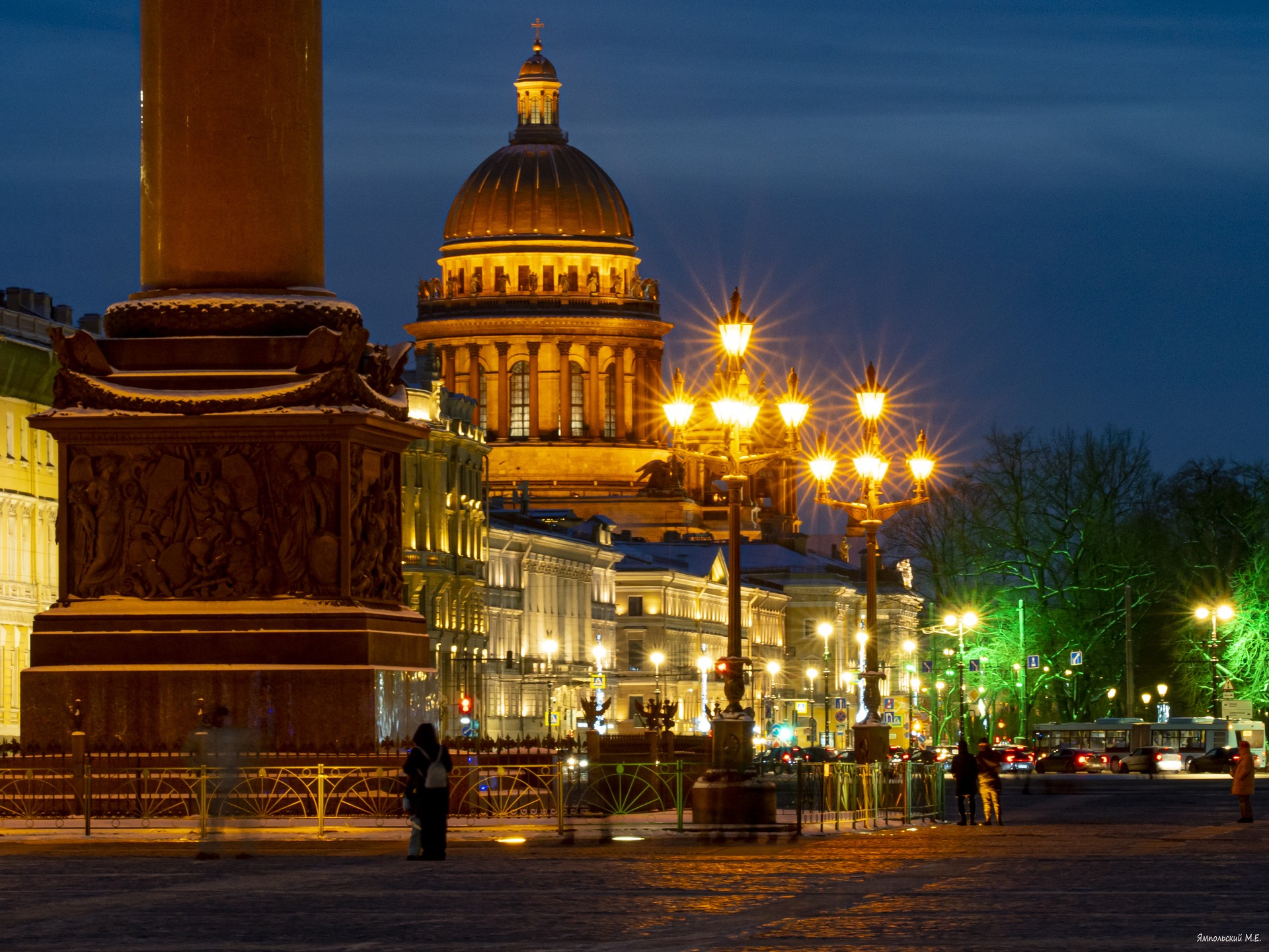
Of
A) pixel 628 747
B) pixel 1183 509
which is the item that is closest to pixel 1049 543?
pixel 1183 509

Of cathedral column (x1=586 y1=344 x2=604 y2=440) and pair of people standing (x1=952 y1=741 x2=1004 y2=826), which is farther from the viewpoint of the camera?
cathedral column (x1=586 y1=344 x2=604 y2=440)

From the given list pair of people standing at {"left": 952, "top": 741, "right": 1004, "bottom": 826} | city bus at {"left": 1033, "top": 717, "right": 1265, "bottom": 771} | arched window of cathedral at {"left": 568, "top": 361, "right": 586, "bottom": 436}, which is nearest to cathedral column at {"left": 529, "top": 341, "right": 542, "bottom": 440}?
arched window of cathedral at {"left": 568, "top": 361, "right": 586, "bottom": 436}

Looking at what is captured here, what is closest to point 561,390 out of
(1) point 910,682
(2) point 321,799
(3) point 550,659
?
(1) point 910,682

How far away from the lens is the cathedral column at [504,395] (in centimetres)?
19712

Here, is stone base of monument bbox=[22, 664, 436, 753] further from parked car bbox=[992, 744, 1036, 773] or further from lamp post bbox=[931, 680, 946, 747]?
lamp post bbox=[931, 680, 946, 747]

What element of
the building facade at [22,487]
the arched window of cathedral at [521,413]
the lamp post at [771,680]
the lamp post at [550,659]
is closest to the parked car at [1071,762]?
the building facade at [22,487]

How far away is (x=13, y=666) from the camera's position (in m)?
82.7

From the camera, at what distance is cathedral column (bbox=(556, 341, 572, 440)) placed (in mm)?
198125

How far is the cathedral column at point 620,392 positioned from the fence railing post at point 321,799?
163m

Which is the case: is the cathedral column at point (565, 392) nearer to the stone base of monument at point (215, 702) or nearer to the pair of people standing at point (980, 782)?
the pair of people standing at point (980, 782)

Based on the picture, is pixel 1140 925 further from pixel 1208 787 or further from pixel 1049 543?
pixel 1049 543

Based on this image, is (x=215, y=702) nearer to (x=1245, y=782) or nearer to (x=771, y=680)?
(x=1245, y=782)

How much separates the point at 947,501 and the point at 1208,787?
58.9m

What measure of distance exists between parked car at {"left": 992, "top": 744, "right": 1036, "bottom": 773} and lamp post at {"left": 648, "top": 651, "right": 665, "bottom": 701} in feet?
208
